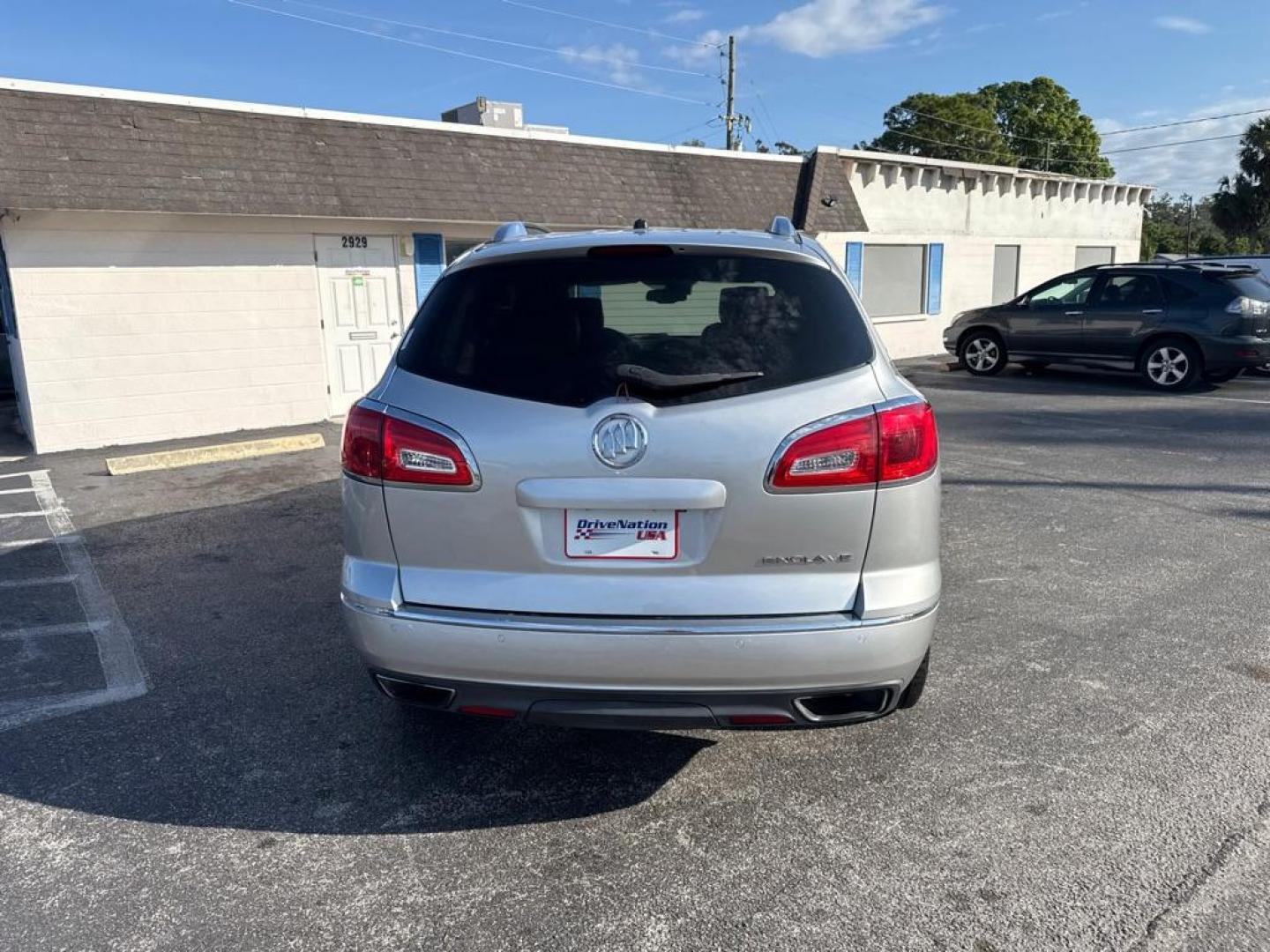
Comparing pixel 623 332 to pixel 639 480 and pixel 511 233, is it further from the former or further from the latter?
pixel 511 233

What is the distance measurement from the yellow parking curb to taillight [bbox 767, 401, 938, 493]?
8.33 meters

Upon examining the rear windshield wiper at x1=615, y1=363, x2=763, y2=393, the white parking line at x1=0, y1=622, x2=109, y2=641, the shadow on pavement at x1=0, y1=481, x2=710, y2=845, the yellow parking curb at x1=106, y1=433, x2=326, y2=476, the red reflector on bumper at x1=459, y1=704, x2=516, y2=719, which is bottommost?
the white parking line at x1=0, y1=622, x2=109, y2=641

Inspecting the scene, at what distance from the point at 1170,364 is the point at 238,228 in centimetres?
1282

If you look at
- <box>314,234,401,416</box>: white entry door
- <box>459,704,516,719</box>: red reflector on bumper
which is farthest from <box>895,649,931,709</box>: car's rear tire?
<box>314,234,401,416</box>: white entry door

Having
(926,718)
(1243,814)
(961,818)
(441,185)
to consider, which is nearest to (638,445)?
(961,818)

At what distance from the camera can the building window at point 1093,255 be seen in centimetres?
2359

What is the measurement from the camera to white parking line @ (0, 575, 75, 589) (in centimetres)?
578

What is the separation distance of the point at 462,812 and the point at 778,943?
1.18 m

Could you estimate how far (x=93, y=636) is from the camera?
492 cm

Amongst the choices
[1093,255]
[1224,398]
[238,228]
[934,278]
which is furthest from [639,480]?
[1093,255]

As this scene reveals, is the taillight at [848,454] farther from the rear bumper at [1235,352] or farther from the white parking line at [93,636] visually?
the rear bumper at [1235,352]

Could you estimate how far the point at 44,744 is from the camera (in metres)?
3.72

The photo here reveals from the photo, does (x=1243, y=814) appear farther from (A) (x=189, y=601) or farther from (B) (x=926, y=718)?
(A) (x=189, y=601)

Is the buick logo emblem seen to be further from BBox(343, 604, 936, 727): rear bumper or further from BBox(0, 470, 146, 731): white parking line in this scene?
BBox(0, 470, 146, 731): white parking line
